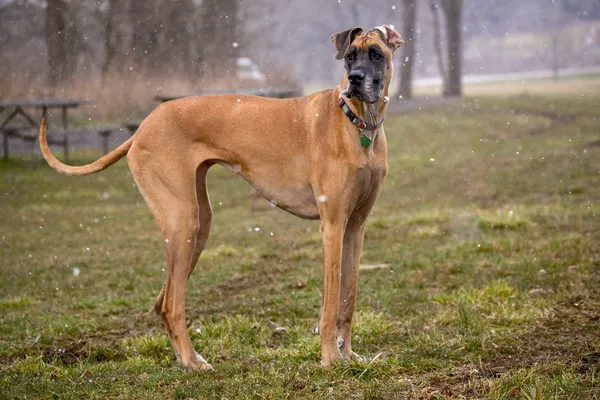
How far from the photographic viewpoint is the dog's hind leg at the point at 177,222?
463 centimetres

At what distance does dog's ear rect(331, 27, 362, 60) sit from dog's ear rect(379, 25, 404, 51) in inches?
5.5

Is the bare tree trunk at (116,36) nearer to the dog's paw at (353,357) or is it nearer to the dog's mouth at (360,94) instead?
the dog's paw at (353,357)

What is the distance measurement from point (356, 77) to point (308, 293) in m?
2.82

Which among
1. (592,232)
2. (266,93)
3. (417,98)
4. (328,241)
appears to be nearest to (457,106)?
(417,98)

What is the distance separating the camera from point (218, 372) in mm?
4453

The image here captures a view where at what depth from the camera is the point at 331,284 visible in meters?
4.45

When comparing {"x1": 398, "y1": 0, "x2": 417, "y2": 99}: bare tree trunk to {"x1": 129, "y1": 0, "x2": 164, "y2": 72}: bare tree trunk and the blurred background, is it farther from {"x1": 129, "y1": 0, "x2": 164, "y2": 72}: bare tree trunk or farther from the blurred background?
{"x1": 129, "y1": 0, "x2": 164, "y2": 72}: bare tree trunk

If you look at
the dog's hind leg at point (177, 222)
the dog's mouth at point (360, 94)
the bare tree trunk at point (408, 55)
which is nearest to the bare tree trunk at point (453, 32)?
the bare tree trunk at point (408, 55)

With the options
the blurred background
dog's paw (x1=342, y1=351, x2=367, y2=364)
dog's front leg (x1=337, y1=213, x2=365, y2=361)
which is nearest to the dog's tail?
dog's front leg (x1=337, y1=213, x2=365, y2=361)

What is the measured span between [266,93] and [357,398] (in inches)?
593

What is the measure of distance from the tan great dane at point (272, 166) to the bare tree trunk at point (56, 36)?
16.8m

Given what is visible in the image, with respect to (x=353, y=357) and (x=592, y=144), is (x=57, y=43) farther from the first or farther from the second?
(x=353, y=357)

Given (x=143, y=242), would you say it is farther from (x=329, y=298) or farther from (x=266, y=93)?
(x=266, y=93)

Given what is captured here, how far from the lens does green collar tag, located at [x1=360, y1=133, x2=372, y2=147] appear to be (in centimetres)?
434
